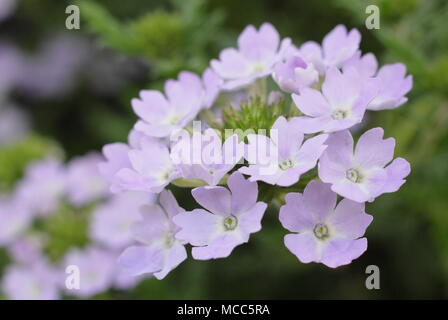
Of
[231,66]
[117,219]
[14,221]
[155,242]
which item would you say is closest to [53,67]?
[14,221]

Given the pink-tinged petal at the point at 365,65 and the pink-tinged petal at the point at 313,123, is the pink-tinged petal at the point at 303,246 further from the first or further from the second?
the pink-tinged petal at the point at 365,65

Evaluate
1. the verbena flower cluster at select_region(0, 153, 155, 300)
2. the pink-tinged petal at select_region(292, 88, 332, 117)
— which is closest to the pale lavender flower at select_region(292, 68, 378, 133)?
the pink-tinged petal at select_region(292, 88, 332, 117)

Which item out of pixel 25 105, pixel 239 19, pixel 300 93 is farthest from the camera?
pixel 25 105

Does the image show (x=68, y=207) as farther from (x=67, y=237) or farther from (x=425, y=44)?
(x=425, y=44)

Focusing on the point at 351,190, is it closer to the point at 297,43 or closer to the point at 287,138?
the point at 287,138

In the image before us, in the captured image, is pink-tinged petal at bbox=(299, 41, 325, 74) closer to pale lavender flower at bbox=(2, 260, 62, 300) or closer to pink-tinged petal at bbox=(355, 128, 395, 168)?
pink-tinged petal at bbox=(355, 128, 395, 168)

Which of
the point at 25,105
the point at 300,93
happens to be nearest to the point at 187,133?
the point at 300,93

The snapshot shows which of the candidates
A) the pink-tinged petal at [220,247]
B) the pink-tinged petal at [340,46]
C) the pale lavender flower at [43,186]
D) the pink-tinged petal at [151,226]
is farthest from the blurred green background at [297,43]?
the pink-tinged petal at [220,247]
